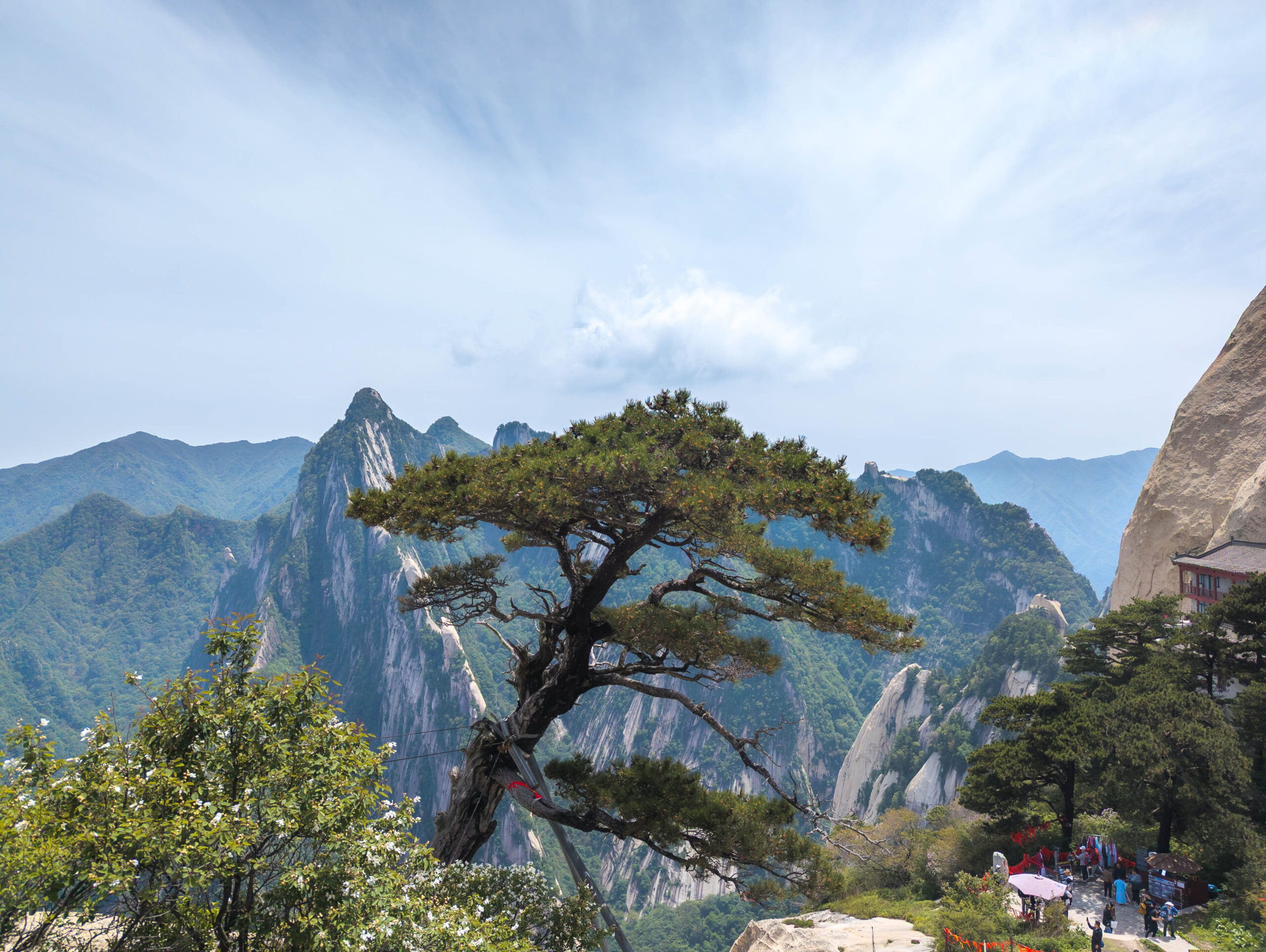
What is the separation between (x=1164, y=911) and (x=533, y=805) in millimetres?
15899

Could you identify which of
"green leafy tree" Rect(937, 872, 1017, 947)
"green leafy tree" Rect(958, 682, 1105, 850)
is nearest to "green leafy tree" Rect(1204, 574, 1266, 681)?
"green leafy tree" Rect(958, 682, 1105, 850)

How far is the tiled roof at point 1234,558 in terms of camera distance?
1045 inches

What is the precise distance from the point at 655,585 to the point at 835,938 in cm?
1249

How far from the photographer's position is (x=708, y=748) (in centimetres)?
11094

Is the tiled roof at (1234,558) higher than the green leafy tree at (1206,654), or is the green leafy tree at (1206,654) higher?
the tiled roof at (1234,558)

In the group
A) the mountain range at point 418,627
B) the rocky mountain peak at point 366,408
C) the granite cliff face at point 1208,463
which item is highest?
the rocky mountain peak at point 366,408

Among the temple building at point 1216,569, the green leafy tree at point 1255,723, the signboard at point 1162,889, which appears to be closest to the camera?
the signboard at point 1162,889

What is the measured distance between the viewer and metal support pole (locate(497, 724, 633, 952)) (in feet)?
23.9

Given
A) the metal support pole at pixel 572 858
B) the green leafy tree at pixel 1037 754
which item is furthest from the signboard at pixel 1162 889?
the metal support pole at pixel 572 858

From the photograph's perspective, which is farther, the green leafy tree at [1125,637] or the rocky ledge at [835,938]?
the green leafy tree at [1125,637]

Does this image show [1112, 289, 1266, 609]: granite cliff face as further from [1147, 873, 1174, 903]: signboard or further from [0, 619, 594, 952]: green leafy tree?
[0, 619, 594, 952]: green leafy tree

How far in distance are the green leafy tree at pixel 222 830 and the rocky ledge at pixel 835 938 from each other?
1163 centimetres

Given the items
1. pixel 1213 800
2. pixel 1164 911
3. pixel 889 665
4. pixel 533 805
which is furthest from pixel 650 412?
pixel 889 665

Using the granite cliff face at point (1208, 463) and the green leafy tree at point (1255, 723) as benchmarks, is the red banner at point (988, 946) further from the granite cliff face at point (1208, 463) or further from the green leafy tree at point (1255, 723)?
the granite cliff face at point (1208, 463)
